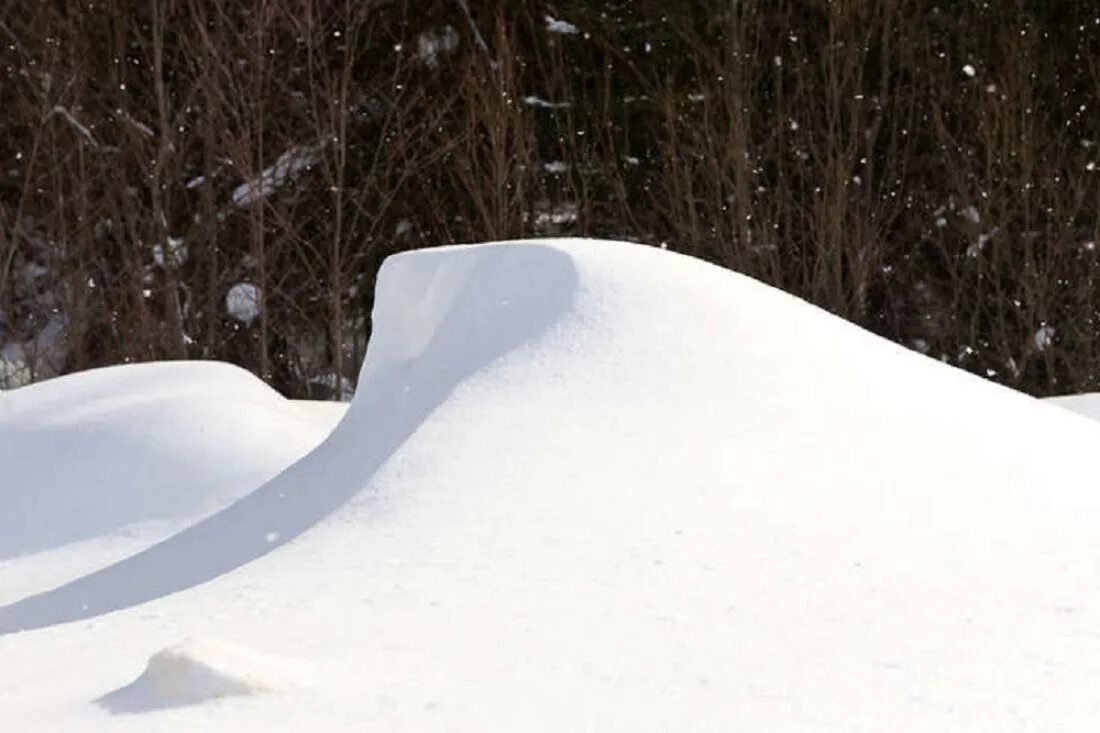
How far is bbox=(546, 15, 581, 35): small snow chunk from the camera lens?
15520mm

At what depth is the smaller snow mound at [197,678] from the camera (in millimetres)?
3410

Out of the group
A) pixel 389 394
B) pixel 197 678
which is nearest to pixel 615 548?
pixel 197 678

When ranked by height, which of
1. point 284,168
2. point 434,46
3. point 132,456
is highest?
point 132,456

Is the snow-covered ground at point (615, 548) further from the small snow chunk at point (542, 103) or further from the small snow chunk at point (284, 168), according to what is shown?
the small snow chunk at point (542, 103)

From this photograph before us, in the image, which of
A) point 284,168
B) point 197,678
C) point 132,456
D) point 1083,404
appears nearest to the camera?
point 197,678

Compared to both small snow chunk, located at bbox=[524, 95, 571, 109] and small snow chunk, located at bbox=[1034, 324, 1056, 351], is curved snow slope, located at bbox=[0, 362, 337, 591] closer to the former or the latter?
small snow chunk, located at bbox=[524, 95, 571, 109]

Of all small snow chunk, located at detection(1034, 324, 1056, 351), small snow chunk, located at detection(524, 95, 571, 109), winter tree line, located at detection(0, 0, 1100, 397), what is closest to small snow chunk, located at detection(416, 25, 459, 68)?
winter tree line, located at detection(0, 0, 1100, 397)

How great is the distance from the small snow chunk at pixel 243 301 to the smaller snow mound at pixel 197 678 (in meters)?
11.8

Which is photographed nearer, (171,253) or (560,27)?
(171,253)

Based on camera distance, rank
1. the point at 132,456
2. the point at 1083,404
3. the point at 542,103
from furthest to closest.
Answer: the point at 542,103
the point at 1083,404
the point at 132,456

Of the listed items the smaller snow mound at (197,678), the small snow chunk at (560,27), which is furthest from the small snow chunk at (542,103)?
the smaller snow mound at (197,678)

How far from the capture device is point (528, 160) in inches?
557

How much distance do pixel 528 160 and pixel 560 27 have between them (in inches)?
74.9

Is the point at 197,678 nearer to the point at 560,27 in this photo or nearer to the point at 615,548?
the point at 615,548
